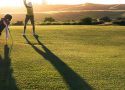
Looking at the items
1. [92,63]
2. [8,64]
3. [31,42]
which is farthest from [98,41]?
[8,64]

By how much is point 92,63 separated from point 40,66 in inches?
62.4

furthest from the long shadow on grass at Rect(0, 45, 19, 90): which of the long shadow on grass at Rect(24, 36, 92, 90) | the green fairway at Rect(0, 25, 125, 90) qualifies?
the long shadow on grass at Rect(24, 36, 92, 90)

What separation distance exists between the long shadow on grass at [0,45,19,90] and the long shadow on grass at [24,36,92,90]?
3.94 feet

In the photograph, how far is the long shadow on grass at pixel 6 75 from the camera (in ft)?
31.0

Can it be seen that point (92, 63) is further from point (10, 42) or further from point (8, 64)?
point (10, 42)

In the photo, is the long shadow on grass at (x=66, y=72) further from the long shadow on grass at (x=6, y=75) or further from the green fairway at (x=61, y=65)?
the long shadow on grass at (x=6, y=75)

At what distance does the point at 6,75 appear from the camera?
1062 cm

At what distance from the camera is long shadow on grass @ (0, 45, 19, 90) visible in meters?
9.43

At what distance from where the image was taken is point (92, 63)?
12.7 meters

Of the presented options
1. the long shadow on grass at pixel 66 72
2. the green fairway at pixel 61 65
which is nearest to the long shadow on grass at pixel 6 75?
the green fairway at pixel 61 65

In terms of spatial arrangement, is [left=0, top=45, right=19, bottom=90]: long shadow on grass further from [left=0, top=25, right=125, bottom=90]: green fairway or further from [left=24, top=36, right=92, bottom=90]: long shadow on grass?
[left=24, top=36, right=92, bottom=90]: long shadow on grass

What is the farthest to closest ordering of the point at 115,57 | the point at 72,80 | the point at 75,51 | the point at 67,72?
the point at 75,51, the point at 115,57, the point at 67,72, the point at 72,80

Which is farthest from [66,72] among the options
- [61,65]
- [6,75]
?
[6,75]

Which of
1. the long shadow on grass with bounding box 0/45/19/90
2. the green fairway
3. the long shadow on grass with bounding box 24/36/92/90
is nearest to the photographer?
the long shadow on grass with bounding box 0/45/19/90
